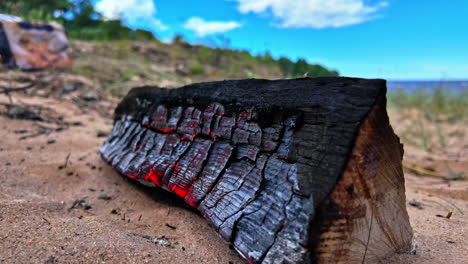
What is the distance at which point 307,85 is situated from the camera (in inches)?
55.9

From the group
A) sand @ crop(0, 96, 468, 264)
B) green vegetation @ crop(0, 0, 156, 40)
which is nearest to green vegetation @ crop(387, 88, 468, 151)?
sand @ crop(0, 96, 468, 264)

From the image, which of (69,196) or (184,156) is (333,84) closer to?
(184,156)

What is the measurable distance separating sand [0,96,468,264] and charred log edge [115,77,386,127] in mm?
685

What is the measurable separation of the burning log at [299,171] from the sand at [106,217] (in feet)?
0.57

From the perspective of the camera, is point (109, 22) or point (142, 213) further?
point (109, 22)

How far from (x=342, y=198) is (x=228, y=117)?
75cm

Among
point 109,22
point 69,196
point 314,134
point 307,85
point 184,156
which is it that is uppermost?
point 109,22

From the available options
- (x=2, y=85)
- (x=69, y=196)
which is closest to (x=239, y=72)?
(x=2, y=85)

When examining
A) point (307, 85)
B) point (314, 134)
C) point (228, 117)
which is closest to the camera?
point (314, 134)

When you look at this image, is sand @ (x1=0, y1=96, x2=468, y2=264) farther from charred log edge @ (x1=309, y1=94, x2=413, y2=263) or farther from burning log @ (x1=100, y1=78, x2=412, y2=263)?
charred log edge @ (x1=309, y1=94, x2=413, y2=263)

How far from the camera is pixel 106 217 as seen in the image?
6.22 ft

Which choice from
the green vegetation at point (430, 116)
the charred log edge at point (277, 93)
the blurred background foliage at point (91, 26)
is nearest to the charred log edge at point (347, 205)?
the charred log edge at point (277, 93)

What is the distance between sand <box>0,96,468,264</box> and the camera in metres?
1.38

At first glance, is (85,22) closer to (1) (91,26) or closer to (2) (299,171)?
(1) (91,26)
